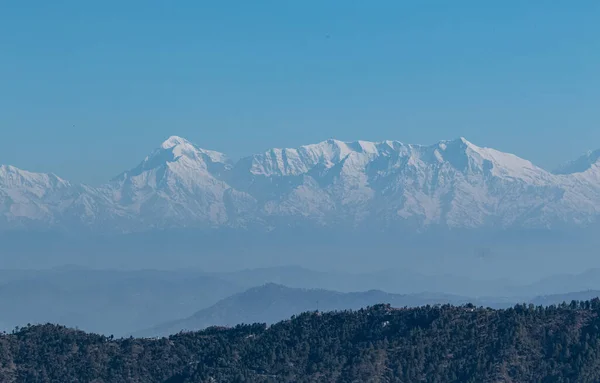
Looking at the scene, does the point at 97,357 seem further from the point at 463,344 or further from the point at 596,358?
the point at 596,358

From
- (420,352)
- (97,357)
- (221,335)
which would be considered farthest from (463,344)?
(97,357)

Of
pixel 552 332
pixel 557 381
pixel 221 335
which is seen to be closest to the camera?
pixel 557 381

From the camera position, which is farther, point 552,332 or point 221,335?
point 221,335

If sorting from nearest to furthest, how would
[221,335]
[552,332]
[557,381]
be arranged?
1. [557,381]
2. [552,332]
3. [221,335]

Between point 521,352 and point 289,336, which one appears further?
point 289,336

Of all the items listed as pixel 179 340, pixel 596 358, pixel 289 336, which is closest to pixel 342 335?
pixel 289 336

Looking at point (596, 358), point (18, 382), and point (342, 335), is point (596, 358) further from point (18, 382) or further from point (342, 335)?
point (18, 382)
